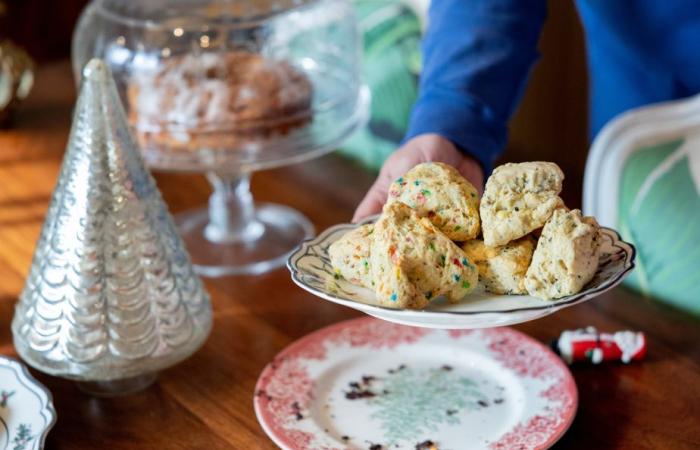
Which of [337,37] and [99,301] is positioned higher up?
[337,37]

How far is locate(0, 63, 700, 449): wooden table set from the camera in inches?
37.9

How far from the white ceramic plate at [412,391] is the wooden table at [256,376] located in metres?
0.03

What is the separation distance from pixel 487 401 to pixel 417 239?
0.77 feet

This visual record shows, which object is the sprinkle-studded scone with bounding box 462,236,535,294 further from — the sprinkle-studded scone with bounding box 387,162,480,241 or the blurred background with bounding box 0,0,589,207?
the blurred background with bounding box 0,0,589,207

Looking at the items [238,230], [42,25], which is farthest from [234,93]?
[42,25]

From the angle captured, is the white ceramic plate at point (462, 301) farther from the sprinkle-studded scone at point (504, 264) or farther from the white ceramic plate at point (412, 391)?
the white ceramic plate at point (412, 391)

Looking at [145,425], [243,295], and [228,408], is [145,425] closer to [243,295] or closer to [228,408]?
[228,408]

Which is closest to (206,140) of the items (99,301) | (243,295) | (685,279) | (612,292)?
(243,295)

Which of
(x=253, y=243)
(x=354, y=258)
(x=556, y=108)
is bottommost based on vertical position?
(x=253, y=243)

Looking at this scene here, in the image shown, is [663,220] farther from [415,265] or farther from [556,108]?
[415,265]

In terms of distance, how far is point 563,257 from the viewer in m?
0.80

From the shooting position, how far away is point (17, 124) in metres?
1.92

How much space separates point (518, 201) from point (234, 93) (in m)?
0.64

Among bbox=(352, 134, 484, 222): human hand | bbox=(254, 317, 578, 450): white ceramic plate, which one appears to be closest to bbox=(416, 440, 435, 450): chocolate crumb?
bbox=(254, 317, 578, 450): white ceramic plate
